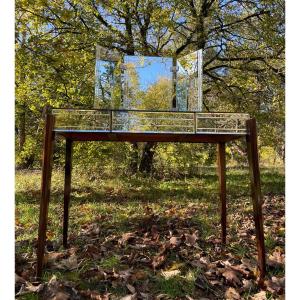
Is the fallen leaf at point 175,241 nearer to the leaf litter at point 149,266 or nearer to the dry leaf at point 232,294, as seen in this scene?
the leaf litter at point 149,266

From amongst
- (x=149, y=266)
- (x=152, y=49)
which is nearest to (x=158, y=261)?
(x=149, y=266)

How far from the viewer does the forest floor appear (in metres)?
2.14

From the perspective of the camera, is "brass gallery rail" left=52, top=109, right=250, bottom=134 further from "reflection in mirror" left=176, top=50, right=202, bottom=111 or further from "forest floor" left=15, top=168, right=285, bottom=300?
"forest floor" left=15, top=168, right=285, bottom=300

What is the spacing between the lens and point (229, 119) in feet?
7.02

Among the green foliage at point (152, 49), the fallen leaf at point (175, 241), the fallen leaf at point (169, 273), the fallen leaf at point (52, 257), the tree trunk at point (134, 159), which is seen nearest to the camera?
the fallen leaf at point (169, 273)

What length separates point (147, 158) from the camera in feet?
19.5

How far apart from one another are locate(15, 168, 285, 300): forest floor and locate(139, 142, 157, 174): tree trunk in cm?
54

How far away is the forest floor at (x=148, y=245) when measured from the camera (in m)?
2.14

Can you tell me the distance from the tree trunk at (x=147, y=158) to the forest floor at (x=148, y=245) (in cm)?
54

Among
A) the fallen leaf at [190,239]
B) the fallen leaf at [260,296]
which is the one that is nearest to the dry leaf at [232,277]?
the fallen leaf at [260,296]

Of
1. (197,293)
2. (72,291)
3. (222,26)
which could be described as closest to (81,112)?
(72,291)

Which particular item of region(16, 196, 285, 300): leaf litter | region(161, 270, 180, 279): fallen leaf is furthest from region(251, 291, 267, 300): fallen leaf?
region(161, 270, 180, 279): fallen leaf

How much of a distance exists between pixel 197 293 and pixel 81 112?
1.08 m
